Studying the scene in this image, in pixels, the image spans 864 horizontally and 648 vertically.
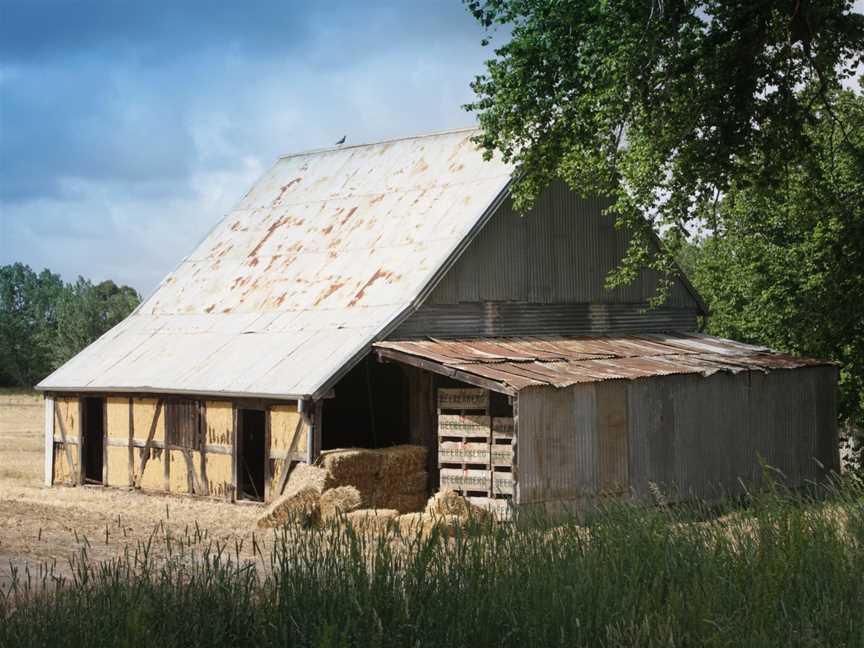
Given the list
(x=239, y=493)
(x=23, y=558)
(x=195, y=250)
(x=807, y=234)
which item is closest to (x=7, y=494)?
(x=239, y=493)

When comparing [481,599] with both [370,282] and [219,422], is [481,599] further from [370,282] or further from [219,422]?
[370,282]

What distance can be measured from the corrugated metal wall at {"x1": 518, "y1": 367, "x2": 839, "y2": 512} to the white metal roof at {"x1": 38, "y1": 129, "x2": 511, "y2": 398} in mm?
3462

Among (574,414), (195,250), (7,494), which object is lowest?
(7,494)

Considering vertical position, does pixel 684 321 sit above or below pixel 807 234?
below

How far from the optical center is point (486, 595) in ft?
27.2

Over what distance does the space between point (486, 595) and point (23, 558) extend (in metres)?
6.78

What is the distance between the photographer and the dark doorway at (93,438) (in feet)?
81.0

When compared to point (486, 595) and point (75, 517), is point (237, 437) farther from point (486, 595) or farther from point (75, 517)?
point (486, 595)

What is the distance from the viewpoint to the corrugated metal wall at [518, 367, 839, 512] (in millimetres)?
18344

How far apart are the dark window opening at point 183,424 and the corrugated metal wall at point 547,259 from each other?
4.65 meters

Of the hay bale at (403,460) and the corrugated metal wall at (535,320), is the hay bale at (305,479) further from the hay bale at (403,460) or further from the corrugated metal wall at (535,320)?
the corrugated metal wall at (535,320)

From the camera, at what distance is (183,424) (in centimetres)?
2194

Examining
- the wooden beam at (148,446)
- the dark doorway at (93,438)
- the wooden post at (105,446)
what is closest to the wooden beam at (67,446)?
the dark doorway at (93,438)

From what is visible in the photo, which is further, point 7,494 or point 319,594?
point 7,494
